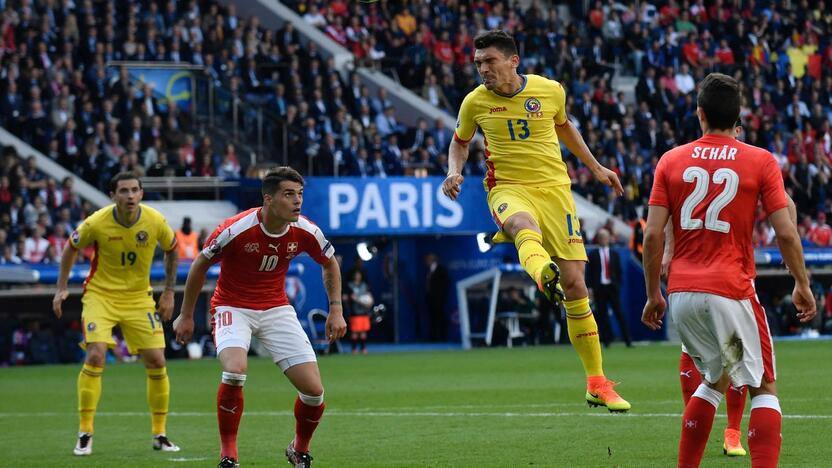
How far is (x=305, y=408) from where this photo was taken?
402 inches

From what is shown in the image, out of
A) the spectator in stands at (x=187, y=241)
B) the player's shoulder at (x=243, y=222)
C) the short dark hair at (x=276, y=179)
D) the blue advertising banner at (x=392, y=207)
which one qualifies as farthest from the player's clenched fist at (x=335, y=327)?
the blue advertising banner at (x=392, y=207)

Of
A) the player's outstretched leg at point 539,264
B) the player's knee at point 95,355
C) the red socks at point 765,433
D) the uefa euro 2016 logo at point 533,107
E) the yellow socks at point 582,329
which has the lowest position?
the red socks at point 765,433

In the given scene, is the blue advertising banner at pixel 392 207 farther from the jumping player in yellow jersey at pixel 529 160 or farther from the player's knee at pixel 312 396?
the player's knee at pixel 312 396

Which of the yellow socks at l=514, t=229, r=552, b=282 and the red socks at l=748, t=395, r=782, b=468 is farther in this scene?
the yellow socks at l=514, t=229, r=552, b=282

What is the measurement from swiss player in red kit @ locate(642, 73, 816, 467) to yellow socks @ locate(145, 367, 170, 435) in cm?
588

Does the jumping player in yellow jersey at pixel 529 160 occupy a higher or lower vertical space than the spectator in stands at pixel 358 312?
higher

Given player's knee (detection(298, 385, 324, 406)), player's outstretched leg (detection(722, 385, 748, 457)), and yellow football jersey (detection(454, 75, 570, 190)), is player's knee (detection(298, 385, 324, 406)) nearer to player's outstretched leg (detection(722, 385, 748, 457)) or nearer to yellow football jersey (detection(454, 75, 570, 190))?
yellow football jersey (detection(454, 75, 570, 190))

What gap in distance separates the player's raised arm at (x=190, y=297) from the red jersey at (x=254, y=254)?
72 millimetres

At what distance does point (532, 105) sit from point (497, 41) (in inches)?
22.7

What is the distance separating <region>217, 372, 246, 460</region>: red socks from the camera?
9969 mm

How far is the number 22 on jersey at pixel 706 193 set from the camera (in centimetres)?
762

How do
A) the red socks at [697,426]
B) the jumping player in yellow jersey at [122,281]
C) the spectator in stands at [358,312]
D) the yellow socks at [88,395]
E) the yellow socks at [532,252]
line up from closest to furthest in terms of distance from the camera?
the red socks at [697,426]
the yellow socks at [532,252]
the yellow socks at [88,395]
the jumping player in yellow jersey at [122,281]
the spectator in stands at [358,312]

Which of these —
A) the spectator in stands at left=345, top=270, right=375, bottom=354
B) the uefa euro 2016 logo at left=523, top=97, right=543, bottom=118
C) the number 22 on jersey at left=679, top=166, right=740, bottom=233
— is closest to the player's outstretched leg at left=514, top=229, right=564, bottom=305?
the uefa euro 2016 logo at left=523, top=97, right=543, bottom=118

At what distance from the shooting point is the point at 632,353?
24.0 m
